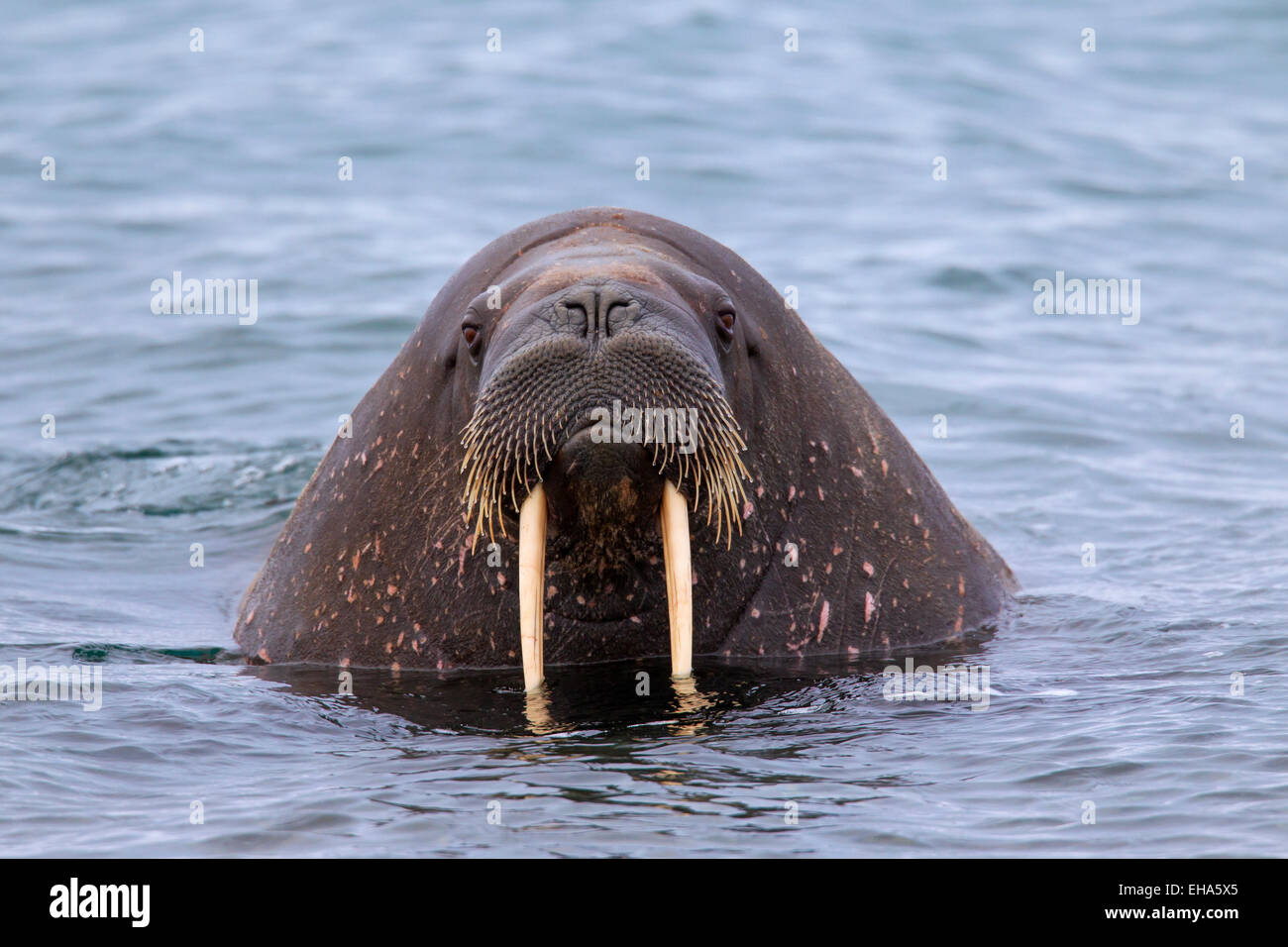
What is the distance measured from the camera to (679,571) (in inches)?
242

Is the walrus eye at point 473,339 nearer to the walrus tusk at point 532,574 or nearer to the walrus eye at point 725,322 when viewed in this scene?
the walrus tusk at point 532,574

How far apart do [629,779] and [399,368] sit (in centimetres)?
226

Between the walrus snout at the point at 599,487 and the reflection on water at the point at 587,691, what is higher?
the walrus snout at the point at 599,487

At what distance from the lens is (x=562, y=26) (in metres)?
28.3

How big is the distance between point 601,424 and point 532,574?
65 cm

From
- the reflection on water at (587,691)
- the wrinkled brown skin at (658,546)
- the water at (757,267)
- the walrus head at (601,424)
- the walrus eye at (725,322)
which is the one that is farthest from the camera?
the wrinkled brown skin at (658,546)

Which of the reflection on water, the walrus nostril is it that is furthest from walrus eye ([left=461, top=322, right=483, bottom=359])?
the reflection on water

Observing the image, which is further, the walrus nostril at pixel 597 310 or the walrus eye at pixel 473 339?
the walrus eye at pixel 473 339

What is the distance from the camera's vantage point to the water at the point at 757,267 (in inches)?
221

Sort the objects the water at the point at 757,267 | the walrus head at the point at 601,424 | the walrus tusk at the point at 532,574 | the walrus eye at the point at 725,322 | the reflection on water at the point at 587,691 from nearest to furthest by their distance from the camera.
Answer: the water at the point at 757,267, the walrus head at the point at 601,424, the walrus tusk at the point at 532,574, the reflection on water at the point at 587,691, the walrus eye at the point at 725,322

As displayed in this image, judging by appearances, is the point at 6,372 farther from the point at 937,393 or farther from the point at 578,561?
the point at 578,561

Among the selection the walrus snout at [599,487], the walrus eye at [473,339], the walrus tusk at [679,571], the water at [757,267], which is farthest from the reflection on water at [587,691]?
the walrus eye at [473,339]

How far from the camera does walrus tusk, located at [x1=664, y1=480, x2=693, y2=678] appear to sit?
→ 20.1 feet

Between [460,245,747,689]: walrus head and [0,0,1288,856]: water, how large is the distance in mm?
542
